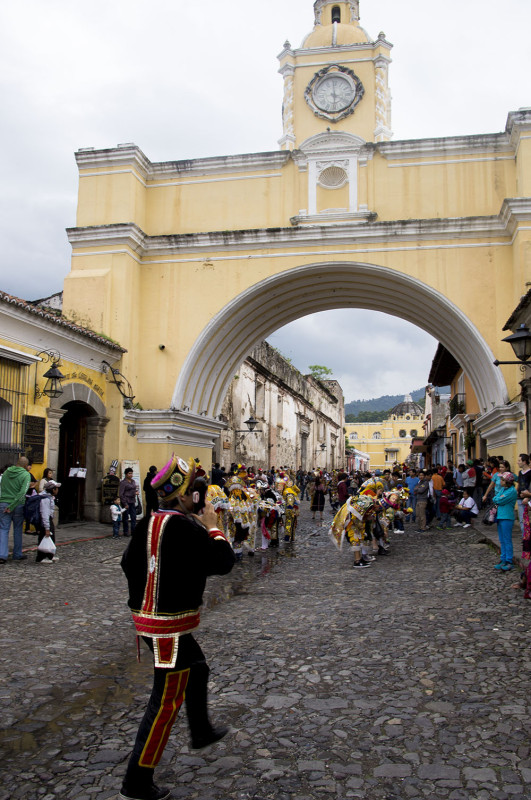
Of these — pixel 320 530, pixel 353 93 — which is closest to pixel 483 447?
pixel 320 530

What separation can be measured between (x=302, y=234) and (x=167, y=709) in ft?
43.8

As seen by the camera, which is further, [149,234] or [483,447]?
[483,447]

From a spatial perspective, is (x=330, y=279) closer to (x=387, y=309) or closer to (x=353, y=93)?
(x=387, y=309)

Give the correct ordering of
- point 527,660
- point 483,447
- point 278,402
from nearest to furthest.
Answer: point 527,660 → point 483,447 → point 278,402

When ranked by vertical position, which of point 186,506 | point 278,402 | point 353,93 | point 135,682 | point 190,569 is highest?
point 353,93

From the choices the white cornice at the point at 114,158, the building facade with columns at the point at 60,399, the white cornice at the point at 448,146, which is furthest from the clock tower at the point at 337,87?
the building facade with columns at the point at 60,399

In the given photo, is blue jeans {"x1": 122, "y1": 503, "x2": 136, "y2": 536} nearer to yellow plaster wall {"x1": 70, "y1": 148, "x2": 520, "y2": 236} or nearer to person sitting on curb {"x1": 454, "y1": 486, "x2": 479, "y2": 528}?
person sitting on curb {"x1": 454, "y1": 486, "x2": 479, "y2": 528}

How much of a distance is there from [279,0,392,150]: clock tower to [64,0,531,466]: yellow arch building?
1.3 inches

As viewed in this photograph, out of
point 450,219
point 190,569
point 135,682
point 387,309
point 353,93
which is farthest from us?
point 387,309

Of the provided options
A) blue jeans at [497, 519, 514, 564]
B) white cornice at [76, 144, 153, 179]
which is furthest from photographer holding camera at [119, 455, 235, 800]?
white cornice at [76, 144, 153, 179]

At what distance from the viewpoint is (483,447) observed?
62.5 ft

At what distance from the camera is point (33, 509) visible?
9.28 m

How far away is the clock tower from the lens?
15.7 meters

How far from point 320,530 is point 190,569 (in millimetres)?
12740
